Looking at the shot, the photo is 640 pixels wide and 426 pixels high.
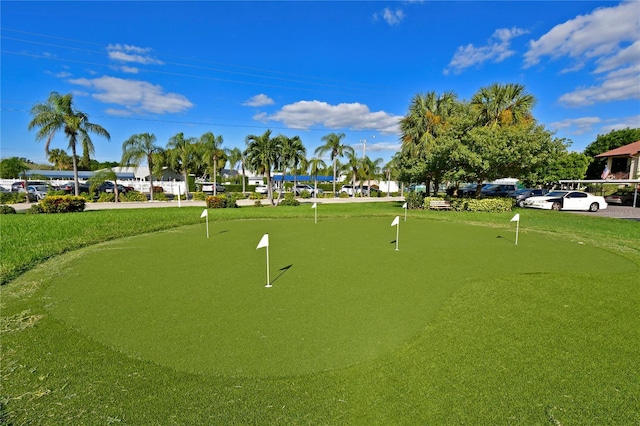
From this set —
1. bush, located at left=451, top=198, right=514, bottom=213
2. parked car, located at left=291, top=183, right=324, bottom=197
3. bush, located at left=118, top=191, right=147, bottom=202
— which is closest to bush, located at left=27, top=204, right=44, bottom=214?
bush, located at left=118, top=191, right=147, bottom=202

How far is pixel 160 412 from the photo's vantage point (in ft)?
8.04

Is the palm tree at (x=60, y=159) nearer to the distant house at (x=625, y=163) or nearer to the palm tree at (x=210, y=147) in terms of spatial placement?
the palm tree at (x=210, y=147)

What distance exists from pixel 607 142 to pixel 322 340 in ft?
192

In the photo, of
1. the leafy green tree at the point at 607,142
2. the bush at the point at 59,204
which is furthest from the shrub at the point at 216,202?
the leafy green tree at the point at 607,142

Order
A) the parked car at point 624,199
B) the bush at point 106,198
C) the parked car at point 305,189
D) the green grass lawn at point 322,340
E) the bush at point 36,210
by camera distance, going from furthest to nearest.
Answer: the parked car at point 305,189
the bush at point 106,198
the parked car at point 624,199
the bush at point 36,210
the green grass lawn at point 322,340

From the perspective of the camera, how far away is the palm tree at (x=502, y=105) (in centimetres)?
2033

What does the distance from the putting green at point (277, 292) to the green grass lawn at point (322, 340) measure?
1.1 inches

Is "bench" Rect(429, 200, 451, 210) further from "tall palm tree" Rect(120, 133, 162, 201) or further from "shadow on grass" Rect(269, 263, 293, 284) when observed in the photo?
"tall palm tree" Rect(120, 133, 162, 201)

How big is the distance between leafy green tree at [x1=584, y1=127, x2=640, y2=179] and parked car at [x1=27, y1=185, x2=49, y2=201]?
195 ft

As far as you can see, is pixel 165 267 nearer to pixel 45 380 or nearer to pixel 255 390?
pixel 45 380

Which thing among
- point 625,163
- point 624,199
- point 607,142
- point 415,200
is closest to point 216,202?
point 415,200

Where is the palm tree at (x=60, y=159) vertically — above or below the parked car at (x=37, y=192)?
above

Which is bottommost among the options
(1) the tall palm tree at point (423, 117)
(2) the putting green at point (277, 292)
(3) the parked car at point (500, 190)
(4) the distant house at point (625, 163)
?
(2) the putting green at point (277, 292)

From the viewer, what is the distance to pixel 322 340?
355cm
